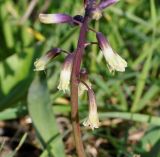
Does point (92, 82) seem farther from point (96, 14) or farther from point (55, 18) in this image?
point (96, 14)

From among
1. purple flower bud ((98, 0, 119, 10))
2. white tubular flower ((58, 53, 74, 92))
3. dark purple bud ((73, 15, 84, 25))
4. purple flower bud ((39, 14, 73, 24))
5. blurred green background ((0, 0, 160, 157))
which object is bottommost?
blurred green background ((0, 0, 160, 157))

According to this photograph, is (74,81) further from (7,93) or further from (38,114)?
(7,93)

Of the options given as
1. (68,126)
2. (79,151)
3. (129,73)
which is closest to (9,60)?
(68,126)

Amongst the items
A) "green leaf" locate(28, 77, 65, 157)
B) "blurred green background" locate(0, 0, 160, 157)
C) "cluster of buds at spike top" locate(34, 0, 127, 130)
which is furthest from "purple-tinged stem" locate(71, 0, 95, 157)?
"green leaf" locate(28, 77, 65, 157)

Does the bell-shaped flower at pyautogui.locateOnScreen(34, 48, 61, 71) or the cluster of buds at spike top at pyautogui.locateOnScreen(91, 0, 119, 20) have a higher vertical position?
the cluster of buds at spike top at pyautogui.locateOnScreen(91, 0, 119, 20)

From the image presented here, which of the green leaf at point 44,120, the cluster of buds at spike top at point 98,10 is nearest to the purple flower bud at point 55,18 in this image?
the cluster of buds at spike top at point 98,10

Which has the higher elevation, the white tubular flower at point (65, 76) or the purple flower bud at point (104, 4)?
the purple flower bud at point (104, 4)

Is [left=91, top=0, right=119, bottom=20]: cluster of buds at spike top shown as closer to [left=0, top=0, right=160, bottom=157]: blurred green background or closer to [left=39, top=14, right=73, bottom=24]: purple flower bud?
[left=39, top=14, right=73, bottom=24]: purple flower bud

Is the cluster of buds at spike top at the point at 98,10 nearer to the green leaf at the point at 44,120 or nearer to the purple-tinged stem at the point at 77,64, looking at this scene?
the purple-tinged stem at the point at 77,64
